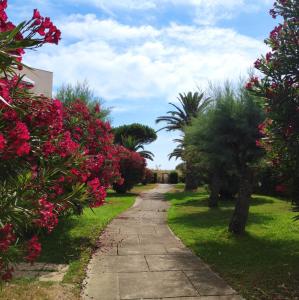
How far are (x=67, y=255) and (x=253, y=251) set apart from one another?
373 cm

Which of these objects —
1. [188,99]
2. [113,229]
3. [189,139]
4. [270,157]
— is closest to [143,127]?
[188,99]

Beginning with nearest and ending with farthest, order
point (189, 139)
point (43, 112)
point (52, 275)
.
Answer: point (43, 112) < point (52, 275) < point (189, 139)

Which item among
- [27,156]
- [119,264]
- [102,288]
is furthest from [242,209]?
[27,156]

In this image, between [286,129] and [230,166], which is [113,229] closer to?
[230,166]

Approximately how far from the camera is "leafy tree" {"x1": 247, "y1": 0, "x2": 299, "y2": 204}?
7.93 metres

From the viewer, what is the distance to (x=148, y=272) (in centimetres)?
761

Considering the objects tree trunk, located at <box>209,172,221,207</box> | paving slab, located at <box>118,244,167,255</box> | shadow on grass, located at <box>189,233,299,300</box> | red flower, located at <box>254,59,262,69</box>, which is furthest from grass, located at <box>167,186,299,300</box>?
tree trunk, located at <box>209,172,221,207</box>

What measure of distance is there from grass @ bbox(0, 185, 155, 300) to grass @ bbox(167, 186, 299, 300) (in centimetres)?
222

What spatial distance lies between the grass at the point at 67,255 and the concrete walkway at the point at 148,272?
21cm

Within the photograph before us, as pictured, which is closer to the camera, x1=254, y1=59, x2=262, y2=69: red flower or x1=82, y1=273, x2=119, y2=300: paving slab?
x1=82, y1=273, x2=119, y2=300: paving slab

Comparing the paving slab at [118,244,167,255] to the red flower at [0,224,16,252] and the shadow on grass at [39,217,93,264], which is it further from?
the red flower at [0,224,16,252]

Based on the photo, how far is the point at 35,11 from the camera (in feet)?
12.5

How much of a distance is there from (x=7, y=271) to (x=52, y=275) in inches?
145

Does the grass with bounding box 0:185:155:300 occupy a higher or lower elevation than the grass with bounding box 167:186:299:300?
lower
